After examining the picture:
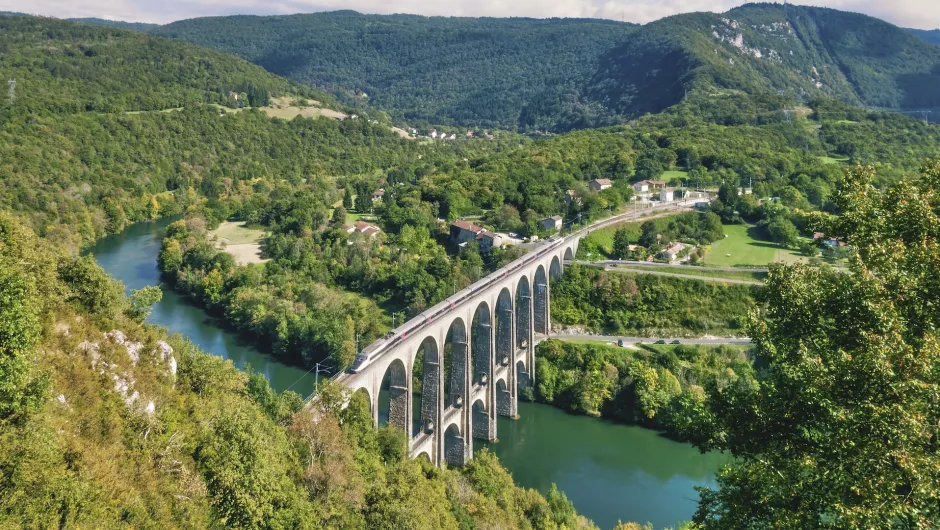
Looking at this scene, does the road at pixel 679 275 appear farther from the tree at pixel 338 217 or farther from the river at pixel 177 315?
the tree at pixel 338 217

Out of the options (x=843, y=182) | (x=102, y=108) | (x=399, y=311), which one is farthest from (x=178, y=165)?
(x=843, y=182)

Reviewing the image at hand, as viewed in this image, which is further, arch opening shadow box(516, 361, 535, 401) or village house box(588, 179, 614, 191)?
village house box(588, 179, 614, 191)

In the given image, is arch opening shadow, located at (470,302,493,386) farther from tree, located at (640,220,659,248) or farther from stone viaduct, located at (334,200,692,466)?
tree, located at (640,220,659,248)

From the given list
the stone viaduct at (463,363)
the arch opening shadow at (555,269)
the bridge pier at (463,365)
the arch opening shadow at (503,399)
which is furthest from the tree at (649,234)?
the arch opening shadow at (503,399)

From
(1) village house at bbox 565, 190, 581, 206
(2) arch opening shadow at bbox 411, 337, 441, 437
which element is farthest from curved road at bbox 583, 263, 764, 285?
(2) arch opening shadow at bbox 411, 337, 441, 437

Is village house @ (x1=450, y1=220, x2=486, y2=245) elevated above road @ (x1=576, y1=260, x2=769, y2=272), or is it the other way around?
village house @ (x1=450, y1=220, x2=486, y2=245)

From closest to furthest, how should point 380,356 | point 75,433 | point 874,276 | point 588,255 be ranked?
1. point 874,276
2. point 75,433
3. point 380,356
4. point 588,255

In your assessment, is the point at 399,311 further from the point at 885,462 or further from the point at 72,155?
the point at 72,155
